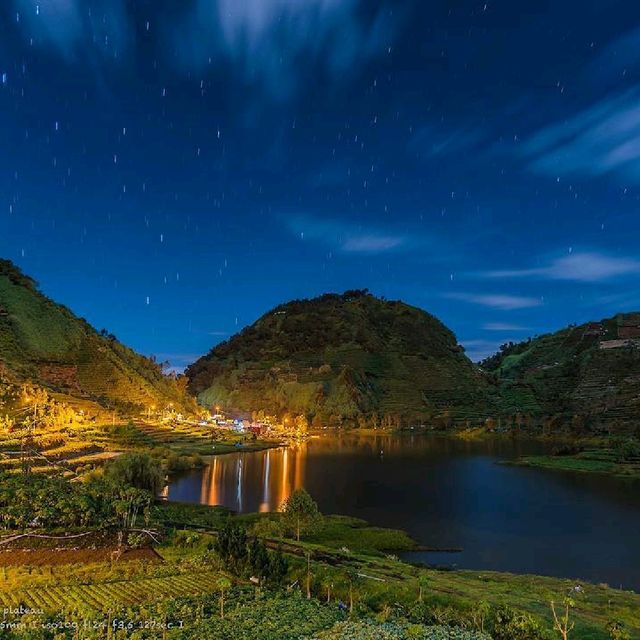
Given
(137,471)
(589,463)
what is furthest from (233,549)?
(589,463)

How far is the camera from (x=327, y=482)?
89000 mm

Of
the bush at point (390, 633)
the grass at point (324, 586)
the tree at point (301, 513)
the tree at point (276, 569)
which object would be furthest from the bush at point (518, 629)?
the tree at point (301, 513)

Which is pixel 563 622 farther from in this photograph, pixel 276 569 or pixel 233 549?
pixel 233 549

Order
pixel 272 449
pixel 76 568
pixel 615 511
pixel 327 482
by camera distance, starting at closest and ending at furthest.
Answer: pixel 76 568, pixel 615 511, pixel 327 482, pixel 272 449

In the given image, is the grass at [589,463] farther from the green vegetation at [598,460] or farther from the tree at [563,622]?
the tree at [563,622]

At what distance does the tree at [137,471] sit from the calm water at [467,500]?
204 inches

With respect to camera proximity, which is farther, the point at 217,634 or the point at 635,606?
the point at 635,606

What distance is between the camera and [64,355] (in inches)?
5728

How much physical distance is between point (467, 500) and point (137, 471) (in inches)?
1741

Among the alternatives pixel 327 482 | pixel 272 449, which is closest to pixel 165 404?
pixel 272 449

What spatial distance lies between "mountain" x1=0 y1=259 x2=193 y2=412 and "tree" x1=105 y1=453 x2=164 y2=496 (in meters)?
54.1

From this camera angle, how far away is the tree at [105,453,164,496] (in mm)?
63875

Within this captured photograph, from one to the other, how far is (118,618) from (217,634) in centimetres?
485

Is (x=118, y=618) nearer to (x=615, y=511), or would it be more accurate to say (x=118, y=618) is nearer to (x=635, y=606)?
(x=635, y=606)
